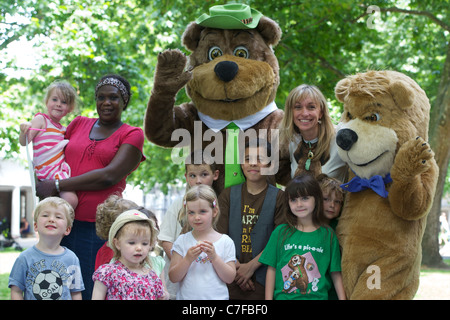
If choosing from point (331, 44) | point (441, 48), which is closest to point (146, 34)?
point (331, 44)

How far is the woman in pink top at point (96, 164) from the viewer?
370cm

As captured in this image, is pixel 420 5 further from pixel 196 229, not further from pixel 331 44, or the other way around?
pixel 196 229

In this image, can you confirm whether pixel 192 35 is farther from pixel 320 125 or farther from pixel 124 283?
pixel 124 283

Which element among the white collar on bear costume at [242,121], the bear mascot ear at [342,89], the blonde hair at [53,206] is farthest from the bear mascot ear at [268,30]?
the blonde hair at [53,206]

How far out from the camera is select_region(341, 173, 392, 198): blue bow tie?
3.23 m

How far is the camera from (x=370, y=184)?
326 cm

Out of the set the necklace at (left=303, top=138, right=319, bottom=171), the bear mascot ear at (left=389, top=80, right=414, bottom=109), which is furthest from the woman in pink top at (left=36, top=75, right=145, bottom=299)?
the bear mascot ear at (left=389, top=80, right=414, bottom=109)

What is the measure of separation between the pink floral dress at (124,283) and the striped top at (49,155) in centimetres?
108

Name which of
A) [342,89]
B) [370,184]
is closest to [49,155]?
[342,89]

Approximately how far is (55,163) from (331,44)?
648cm

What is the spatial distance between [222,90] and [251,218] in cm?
102

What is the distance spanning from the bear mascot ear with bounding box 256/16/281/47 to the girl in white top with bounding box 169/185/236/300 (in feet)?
5.38

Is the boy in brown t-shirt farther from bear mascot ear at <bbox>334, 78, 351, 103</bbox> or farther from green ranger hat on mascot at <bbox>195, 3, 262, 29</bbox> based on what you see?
green ranger hat on mascot at <bbox>195, 3, 262, 29</bbox>
